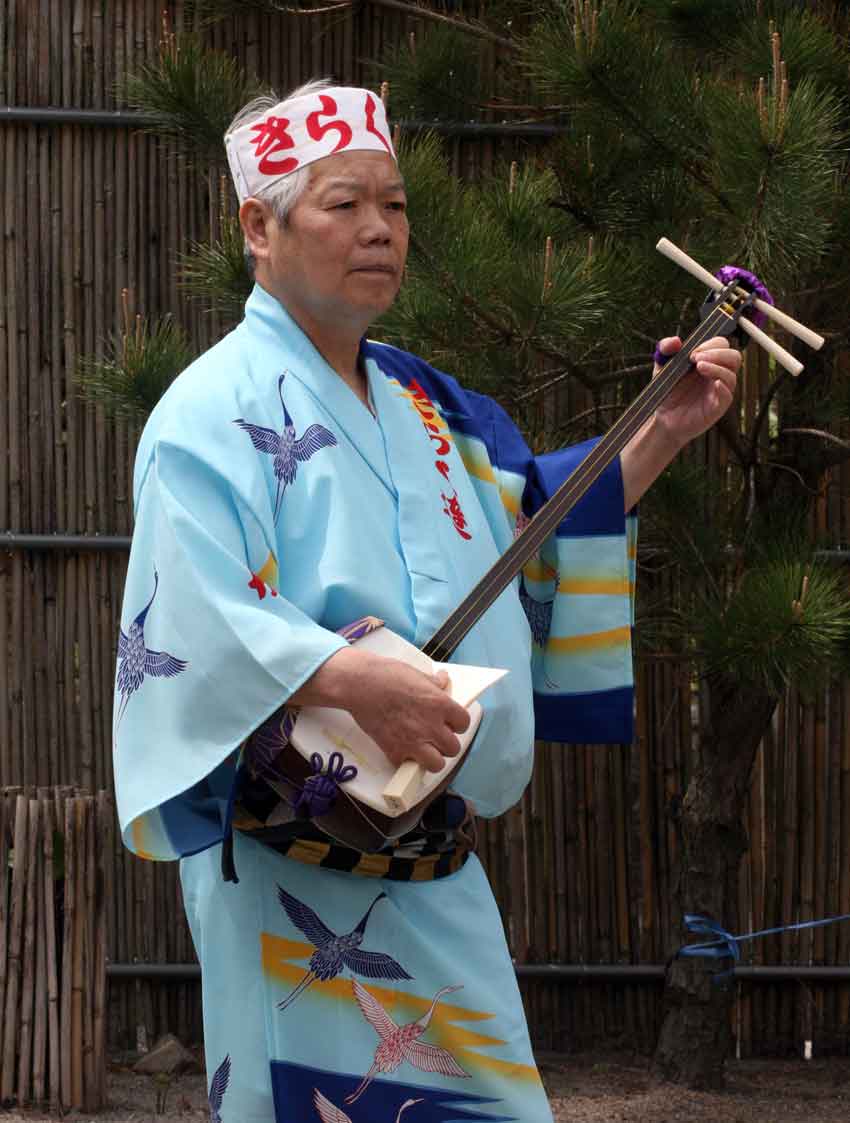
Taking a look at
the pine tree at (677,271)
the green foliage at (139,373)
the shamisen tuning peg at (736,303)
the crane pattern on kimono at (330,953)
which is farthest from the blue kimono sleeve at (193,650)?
the green foliage at (139,373)

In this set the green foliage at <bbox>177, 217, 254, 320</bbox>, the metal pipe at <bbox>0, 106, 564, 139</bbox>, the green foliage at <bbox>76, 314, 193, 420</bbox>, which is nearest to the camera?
the green foliage at <bbox>177, 217, 254, 320</bbox>

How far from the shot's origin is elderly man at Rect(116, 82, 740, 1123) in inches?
63.2

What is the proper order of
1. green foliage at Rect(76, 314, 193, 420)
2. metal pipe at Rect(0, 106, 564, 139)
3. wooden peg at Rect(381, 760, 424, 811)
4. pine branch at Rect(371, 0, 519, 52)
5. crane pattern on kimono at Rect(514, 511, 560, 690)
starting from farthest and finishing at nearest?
1. metal pipe at Rect(0, 106, 564, 139)
2. pine branch at Rect(371, 0, 519, 52)
3. green foliage at Rect(76, 314, 193, 420)
4. crane pattern on kimono at Rect(514, 511, 560, 690)
5. wooden peg at Rect(381, 760, 424, 811)

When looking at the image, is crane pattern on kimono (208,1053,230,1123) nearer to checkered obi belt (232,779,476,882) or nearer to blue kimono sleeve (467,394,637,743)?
checkered obi belt (232,779,476,882)

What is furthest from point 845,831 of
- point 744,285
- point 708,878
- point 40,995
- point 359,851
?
point 359,851

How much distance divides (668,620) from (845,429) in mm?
687

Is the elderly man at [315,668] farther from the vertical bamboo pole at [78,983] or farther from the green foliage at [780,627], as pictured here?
the vertical bamboo pole at [78,983]

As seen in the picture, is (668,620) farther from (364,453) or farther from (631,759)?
(364,453)

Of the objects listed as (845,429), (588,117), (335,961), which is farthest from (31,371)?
(335,961)

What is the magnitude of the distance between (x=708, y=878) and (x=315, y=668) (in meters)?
2.10

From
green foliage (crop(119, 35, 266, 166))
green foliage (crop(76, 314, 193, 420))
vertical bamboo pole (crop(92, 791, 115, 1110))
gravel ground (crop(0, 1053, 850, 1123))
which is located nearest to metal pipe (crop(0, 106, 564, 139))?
green foliage (crop(119, 35, 266, 166))

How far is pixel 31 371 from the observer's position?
3816mm

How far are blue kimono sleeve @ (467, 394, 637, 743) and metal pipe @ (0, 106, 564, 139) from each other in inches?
71.6

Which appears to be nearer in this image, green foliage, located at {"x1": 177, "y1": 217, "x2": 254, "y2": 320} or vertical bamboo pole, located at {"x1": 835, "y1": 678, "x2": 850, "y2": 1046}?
green foliage, located at {"x1": 177, "y1": 217, "x2": 254, "y2": 320}
